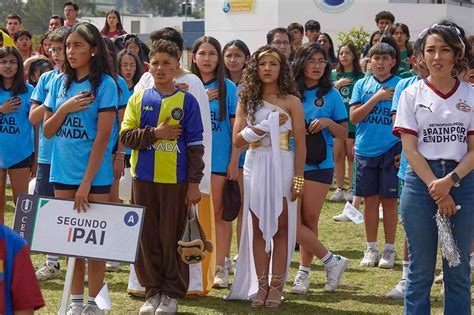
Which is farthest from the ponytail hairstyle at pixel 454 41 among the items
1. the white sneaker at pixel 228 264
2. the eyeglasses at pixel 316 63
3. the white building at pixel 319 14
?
the white building at pixel 319 14

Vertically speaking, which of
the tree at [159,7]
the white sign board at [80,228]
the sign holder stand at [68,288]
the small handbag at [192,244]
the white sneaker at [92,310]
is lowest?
the white sneaker at [92,310]

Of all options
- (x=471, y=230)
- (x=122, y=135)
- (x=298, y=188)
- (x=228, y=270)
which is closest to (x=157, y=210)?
(x=122, y=135)

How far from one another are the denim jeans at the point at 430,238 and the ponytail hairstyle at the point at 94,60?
2162mm

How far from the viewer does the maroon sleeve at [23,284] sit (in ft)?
11.6

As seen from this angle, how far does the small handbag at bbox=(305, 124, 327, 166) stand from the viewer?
26.1 ft

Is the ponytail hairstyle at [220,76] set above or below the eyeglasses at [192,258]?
above

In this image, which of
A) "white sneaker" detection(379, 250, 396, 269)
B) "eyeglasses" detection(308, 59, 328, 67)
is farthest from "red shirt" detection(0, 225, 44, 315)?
"white sneaker" detection(379, 250, 396, 269)

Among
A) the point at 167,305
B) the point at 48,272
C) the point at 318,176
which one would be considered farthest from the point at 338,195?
the point at 167,305

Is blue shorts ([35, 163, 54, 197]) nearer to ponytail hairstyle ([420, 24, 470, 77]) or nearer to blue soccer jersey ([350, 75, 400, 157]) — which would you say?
blue soccer jersey ([350, 75, 400, 157])

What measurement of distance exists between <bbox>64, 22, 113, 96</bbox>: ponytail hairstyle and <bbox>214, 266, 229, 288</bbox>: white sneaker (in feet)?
7.14

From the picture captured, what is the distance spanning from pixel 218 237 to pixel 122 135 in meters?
1.73

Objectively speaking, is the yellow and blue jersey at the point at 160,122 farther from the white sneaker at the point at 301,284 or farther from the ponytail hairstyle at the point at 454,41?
the ponytail hairstyle at the point at 454,41

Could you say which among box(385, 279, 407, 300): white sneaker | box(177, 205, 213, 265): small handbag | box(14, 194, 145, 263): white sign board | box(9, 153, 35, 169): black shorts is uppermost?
box(9, 153, 35, 169): black shorts

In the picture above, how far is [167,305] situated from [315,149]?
190 centimetres
